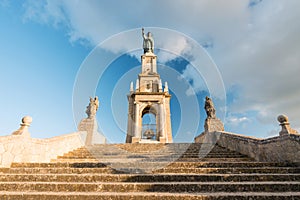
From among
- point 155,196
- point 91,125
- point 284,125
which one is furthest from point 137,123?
point 155,196

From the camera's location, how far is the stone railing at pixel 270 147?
431 cm

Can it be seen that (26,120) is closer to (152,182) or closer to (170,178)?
(152,182)

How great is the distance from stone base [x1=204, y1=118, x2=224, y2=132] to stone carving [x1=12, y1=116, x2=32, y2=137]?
860 cm

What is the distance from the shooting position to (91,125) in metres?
9.52

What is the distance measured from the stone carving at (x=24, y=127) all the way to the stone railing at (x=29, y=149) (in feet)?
0.52

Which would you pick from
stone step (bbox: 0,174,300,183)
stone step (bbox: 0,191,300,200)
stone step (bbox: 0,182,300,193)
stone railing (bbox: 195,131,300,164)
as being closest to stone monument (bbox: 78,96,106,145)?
stone step (bbox: 0,174,300,183)

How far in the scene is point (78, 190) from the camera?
3059 millimetres

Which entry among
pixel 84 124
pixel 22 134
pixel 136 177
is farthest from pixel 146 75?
pixel 136 177

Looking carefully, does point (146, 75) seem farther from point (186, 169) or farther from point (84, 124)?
point (186, 169)

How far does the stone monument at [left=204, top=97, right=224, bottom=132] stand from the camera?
9461mm

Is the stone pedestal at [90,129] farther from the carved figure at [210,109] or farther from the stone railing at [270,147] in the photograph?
the stone railing at [270,147]

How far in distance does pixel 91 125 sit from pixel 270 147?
8506 millimetres

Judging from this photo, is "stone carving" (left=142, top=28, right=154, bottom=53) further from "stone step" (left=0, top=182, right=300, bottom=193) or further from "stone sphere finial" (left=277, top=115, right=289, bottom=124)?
"stone step" (left=0, top=182, right=300, bottom=193)

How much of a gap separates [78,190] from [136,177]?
1134mm
